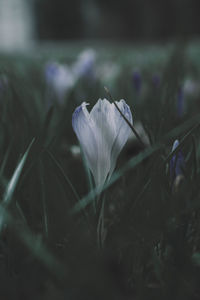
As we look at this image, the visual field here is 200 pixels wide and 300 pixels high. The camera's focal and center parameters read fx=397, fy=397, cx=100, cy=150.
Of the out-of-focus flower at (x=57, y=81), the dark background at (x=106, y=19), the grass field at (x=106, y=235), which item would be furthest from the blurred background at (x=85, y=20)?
the grass field at (x=106, y=235)

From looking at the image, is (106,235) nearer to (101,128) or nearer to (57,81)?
(101,128)

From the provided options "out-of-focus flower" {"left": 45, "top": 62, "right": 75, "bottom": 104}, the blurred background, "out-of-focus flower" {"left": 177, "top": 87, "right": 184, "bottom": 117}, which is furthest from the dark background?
"out-of-focus flower" {"left": 177, "top": 87, "right": 184, "bottom": 117}

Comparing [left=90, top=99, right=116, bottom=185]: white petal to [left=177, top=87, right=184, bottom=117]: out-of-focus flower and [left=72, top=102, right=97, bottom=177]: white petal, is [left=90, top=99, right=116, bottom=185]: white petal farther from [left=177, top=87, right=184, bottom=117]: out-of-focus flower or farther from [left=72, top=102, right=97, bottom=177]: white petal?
[left=177, top=87, right=184, bottom=117]: out-of-focus flower

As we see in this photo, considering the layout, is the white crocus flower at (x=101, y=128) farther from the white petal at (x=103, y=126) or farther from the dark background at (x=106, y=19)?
the dark background at (x=106, y=19)

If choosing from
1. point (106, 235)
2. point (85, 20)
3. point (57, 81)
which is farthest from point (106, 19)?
point (106, 235)

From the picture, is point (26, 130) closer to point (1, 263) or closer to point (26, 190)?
point (26, 190)

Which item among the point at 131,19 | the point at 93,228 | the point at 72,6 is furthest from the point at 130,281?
the point at 72,6

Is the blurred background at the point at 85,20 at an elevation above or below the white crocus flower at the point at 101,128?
above
